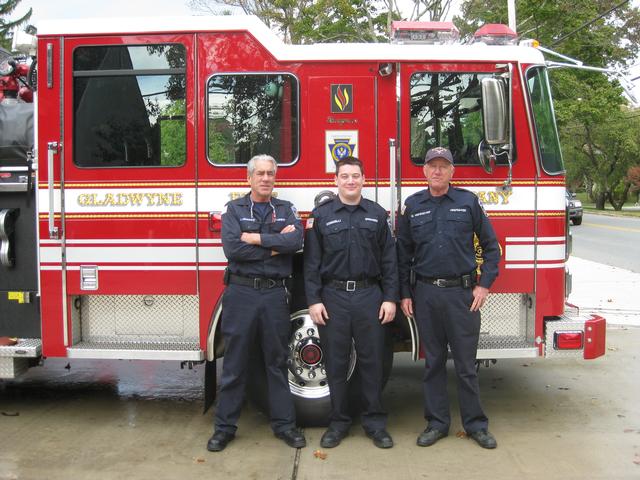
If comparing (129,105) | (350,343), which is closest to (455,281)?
(350,343)

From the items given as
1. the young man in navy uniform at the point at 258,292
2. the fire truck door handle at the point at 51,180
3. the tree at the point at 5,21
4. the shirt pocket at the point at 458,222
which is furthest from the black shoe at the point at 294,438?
the tree at the point at 5,21

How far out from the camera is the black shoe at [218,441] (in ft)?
15.5

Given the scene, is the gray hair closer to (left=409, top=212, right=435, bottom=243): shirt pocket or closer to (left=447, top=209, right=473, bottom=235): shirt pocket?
(left=409, top=212, right=435, bottom=243): shirt pocket

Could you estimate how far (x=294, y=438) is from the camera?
4758mm

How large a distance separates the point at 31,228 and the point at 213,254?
1455mm

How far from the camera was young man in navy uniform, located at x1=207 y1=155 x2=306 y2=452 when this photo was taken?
15.0ft

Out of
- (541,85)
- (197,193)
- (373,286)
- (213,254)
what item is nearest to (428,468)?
(373,286)

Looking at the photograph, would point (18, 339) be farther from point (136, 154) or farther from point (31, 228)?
point (136, 154)

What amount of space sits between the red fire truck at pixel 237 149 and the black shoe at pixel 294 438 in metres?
0.28

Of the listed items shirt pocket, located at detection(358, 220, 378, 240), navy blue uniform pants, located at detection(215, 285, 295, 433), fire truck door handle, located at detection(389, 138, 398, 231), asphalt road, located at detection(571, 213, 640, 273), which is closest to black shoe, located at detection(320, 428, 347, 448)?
navy blue uniform pants, located at detection(215, 285, 295, 433)

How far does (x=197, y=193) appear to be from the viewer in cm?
498

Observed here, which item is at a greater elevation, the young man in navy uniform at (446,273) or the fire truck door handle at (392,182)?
the fire truck door handle at (392,182)

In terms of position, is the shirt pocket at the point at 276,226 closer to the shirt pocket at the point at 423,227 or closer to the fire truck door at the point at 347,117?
the fire truck door at the point at 347,117

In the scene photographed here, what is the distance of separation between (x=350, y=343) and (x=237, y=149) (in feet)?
5.24
